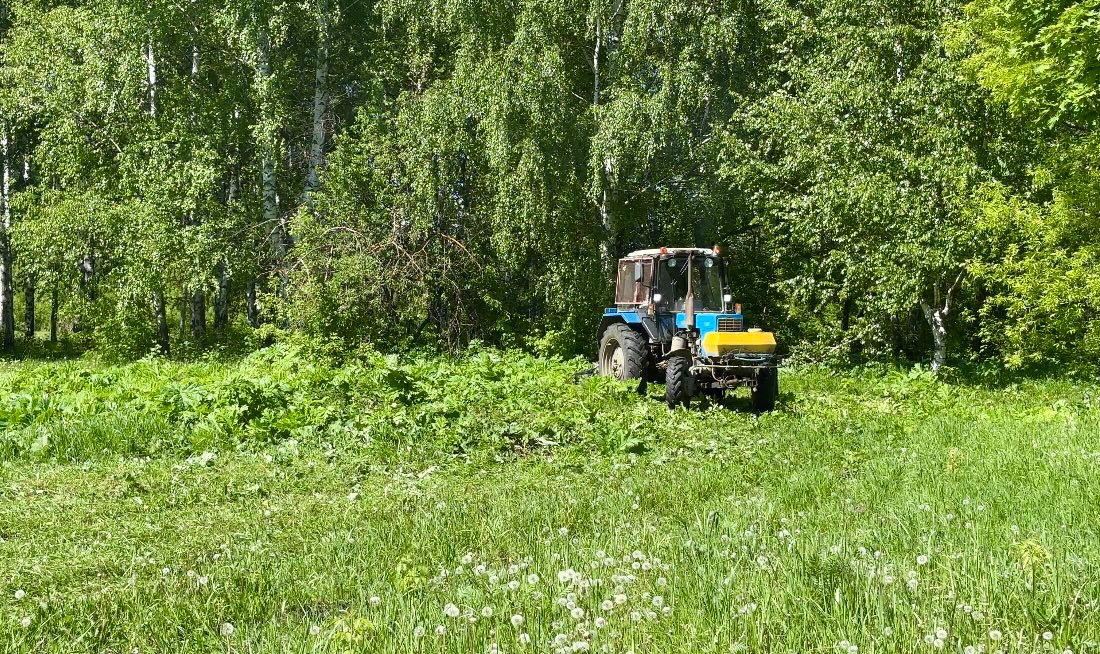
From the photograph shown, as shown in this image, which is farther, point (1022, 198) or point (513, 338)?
point (513, 338)

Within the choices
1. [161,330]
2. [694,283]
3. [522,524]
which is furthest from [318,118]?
[522,524]

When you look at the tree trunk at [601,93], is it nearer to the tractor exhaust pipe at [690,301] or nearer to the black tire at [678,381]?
the tractor exhaust pipe at [690,301]

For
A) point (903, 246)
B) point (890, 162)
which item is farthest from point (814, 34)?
point (903, 246)

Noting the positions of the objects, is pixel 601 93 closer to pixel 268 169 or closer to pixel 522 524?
pixel 268 169

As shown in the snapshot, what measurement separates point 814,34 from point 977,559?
1338 cm

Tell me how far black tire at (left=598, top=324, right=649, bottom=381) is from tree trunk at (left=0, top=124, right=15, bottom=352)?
16549mm

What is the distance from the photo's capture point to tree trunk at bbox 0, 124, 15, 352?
21266 mm

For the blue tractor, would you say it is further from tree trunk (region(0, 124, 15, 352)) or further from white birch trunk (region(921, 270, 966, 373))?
tree trunk (region(0, 124, 15, 352))

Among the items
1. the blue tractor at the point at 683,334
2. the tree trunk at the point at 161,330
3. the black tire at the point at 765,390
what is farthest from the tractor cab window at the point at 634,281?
the tree trunk at the point at 161,330

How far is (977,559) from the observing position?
382 cm

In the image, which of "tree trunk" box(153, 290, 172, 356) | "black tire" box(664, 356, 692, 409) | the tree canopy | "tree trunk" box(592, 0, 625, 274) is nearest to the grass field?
"black tire" box(664, 356, 692, 409)

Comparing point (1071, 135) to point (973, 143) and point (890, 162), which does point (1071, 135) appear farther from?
point (890, 162)

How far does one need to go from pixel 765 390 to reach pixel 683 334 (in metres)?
1.30

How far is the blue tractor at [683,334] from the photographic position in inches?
403
